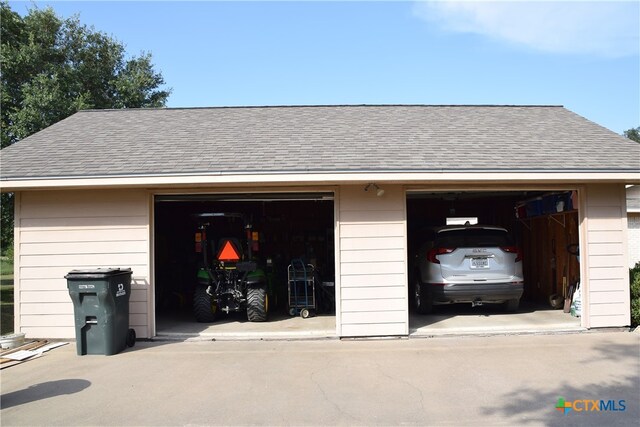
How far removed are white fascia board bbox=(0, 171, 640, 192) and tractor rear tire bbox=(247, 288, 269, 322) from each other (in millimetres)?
2236

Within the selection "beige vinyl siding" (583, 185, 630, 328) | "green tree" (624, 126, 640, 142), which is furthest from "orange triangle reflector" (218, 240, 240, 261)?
"green tree" (624, 126, 640, 142)

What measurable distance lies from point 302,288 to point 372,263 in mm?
2488

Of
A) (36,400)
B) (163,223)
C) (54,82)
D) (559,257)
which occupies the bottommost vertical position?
(36,400)

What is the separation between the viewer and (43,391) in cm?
532

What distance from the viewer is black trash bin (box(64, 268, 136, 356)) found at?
6.64 m

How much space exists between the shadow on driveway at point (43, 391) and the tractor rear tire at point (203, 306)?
10.3 feet

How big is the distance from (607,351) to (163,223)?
9.57m

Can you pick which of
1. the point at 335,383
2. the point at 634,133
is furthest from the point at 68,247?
the point at 634,133

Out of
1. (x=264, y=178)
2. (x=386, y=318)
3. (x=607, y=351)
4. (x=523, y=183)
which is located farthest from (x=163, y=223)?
(x=607, y=351)

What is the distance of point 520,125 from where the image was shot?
981cm

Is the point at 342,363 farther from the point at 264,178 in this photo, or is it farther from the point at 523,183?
the point at 523,183

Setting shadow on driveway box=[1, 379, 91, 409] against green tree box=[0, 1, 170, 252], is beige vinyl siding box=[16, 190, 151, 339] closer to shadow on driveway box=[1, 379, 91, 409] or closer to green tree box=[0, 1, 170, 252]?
shadow on driveway box=[1, 379, 91, 409]

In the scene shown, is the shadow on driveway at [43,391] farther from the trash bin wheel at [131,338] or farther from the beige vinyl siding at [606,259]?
the beige vinyl siding at [606,259]

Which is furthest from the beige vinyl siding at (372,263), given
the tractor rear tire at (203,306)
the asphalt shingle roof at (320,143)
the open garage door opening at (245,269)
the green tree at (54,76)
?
the green tree at (54,76)
